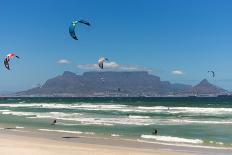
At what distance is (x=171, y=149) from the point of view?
20.1 metres

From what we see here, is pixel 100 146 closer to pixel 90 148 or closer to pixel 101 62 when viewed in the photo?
pixel 90 148

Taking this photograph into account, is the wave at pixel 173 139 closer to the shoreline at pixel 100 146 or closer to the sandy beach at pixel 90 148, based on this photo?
the shoreline at pixel 100 146

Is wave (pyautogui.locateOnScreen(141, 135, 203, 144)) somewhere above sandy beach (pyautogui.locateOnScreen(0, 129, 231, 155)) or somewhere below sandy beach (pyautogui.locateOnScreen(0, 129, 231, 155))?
above

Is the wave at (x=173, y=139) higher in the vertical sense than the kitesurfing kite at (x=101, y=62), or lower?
lower

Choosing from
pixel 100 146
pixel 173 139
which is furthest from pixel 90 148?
pixel 173 139

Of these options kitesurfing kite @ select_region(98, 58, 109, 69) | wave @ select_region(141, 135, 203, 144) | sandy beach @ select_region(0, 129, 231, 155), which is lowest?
sandy beach @ select_region(0, 129, 231, 155)

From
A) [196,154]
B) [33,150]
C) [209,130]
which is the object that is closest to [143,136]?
[209,130]

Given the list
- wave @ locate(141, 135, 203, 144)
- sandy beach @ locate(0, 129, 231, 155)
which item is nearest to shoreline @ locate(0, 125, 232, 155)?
sandy beach @ locate(0, 129, 231, 155)

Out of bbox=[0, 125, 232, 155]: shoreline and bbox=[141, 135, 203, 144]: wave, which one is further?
bbox=[141, 135, 203, 144]: wave

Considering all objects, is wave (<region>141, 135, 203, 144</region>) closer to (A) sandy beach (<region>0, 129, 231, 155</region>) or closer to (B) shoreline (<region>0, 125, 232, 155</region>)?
(B) shoreline (<region>0, 125, 232, 155</region>)

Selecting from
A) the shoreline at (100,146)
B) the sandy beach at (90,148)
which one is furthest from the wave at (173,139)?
the sandy beach at (90,148)

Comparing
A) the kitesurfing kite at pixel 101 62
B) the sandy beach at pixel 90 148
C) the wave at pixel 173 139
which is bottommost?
the sandy beach at pixel 90 148

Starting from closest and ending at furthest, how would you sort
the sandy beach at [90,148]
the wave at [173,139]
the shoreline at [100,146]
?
the sandy beach at [90,148] < the shoreline at [100,146] < the wave at [173,139]

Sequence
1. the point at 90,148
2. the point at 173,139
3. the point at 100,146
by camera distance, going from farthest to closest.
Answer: the point at 173,139, the point at 100,146, the point at 90,148
